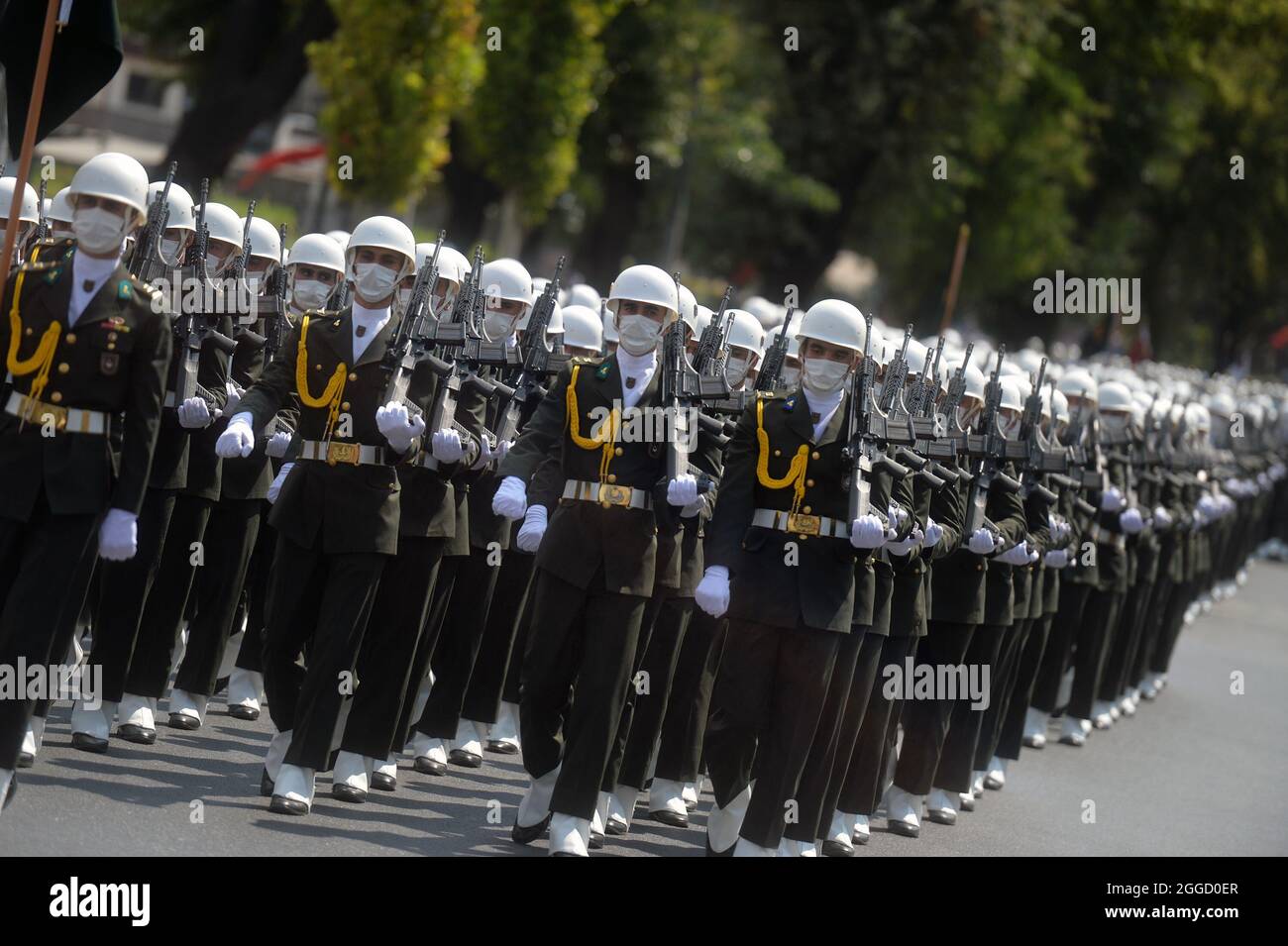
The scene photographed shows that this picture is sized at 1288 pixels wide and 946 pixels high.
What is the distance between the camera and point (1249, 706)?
1991cm

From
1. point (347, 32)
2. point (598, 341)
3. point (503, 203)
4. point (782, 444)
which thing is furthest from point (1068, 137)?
point (782, 444)

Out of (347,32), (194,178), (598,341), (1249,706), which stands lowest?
(1249,706)

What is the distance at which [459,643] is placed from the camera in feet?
37.4

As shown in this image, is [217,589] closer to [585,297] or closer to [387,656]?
[387,656]

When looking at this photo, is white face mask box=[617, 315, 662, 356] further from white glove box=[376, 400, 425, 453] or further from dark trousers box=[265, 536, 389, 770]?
dark trousers box=[265, 536, 389, 770]

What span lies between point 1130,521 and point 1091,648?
42.7 inches

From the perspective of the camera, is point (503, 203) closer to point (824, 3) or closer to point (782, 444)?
point (824, 3)

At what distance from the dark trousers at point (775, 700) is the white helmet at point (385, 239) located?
2178 millimetres

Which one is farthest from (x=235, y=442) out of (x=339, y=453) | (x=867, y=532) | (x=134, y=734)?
(x=867, y=532)

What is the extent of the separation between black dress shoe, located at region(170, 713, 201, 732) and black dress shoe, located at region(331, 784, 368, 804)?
53.5 inches

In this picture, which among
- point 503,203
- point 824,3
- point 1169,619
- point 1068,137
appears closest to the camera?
point 1169,619

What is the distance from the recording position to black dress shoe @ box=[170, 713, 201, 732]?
35.7 feet

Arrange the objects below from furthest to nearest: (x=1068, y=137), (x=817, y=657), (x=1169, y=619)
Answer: (x=1068, y=137)
(x=1169, y=619)
(x=817, y=657)

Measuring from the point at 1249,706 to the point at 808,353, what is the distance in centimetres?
1177
